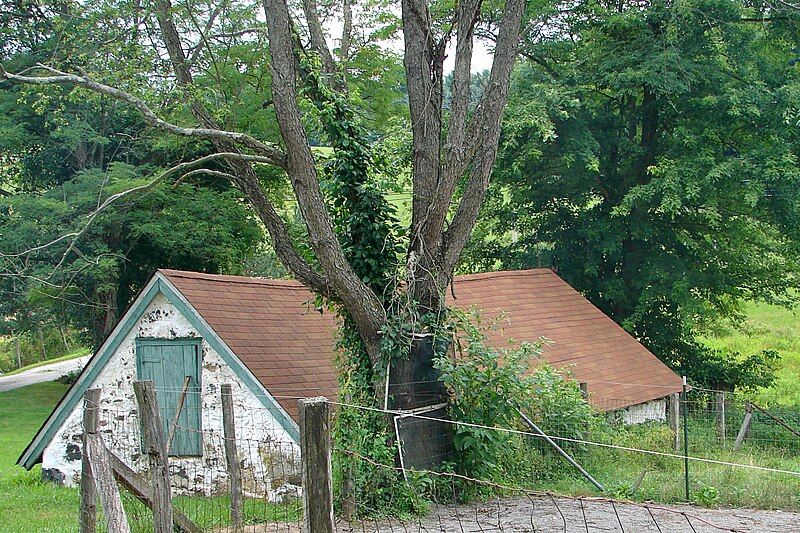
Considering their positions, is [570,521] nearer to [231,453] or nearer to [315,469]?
[231,453]

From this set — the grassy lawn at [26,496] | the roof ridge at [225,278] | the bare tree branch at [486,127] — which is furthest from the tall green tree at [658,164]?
the grassy lawn at [26,496]

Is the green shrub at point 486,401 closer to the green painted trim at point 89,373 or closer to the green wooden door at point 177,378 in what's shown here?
the green wooden door at point 177,378

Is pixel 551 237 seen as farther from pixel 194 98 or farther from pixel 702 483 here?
pixel 194 98

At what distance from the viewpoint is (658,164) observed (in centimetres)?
2083

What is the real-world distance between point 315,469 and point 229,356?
8043 mm

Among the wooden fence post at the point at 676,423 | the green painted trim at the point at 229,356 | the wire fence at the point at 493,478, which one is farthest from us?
the wooden fence post at the point at 676,423

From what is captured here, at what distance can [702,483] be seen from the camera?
449 inches

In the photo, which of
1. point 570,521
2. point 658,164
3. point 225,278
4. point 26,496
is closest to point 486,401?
point 570,521

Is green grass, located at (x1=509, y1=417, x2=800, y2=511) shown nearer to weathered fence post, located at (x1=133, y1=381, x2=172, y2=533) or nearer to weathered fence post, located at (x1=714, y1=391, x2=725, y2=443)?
weathered fence post, located at (x1=714, y1=391, x2=725, y2=443)

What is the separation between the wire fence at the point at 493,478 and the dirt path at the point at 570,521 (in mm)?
25

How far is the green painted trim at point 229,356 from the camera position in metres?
12.2

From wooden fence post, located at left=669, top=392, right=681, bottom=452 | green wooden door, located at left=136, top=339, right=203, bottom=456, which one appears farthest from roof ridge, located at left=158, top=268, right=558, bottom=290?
wooden fence post, located at left=669, top=392, right=681, bottom=452

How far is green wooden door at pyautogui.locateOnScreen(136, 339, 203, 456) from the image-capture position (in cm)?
1327

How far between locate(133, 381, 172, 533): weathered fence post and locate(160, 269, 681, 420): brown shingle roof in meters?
5.81
